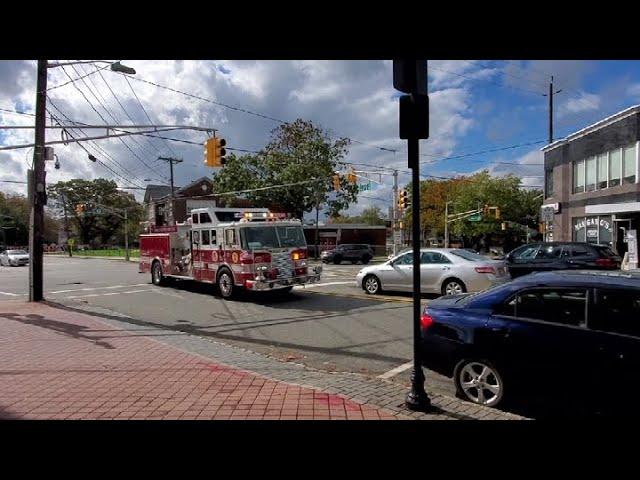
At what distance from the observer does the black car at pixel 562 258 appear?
14570 mm

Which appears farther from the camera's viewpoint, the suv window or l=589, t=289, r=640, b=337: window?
the suv window

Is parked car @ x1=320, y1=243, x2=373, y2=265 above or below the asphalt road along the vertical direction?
above

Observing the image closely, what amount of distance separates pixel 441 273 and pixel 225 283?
19.4 ft

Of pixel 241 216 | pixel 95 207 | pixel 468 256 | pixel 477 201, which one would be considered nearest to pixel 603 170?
pixel 468 256

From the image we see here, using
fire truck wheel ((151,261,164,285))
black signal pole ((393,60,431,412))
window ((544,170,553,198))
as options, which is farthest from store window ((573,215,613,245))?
black signal pole ((393,60,431,412))

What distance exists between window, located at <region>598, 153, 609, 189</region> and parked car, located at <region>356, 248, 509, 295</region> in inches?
618

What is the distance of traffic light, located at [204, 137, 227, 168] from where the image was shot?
17094mm

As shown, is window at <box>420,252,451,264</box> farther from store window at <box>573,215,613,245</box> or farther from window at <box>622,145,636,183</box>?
store window at <box>573,215,613,245</box>

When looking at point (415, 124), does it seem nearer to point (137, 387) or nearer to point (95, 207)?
point (137, 387)

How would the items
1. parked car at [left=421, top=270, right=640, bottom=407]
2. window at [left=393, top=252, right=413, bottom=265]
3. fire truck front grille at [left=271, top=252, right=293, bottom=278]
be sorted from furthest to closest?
window at [left=393, top=252, right=413, bottom=265] → fire truck front grille at [left=271, top=252, right=293, bottom=278] → parked car at [left=421, top=270, right=640, bottom=407]

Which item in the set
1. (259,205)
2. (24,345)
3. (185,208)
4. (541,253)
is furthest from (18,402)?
(185,208)
